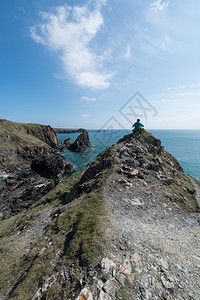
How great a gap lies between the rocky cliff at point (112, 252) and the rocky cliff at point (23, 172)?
20.4 m

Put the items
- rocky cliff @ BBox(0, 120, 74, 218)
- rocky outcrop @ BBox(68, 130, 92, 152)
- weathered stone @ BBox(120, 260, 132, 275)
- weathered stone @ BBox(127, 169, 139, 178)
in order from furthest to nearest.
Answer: rocky outcrop @ BBox(68, 130, 92, 152), rocky cliff @ BBox(0, 120, 74, 218), weathered stone @ BBox(127, 169, 139, 178), weathered stone @ BBox(120, 260, 132, 275)

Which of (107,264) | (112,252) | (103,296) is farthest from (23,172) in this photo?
(103,296)

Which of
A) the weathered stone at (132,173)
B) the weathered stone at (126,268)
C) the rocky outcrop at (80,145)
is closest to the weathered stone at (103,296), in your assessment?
the weathered stone at (126,268)

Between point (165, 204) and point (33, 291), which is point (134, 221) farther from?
point (33, 291)

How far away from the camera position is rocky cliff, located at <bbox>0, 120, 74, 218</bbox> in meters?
33.0

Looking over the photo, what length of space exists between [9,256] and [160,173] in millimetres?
18074

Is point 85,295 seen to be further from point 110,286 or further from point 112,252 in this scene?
point 112,252

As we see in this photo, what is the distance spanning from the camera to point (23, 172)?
163 ft

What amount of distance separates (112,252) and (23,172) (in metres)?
50.1

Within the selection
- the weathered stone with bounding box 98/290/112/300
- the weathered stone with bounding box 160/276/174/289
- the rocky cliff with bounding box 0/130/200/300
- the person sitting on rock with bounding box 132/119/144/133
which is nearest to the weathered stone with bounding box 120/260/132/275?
the rocky cliff with bounding box 0/130/200/300

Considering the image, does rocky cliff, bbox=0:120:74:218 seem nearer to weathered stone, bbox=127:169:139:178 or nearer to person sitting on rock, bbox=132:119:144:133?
weathered stone, bbox=127:169:139:178

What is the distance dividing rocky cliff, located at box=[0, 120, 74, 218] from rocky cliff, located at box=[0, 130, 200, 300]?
66.9 ft

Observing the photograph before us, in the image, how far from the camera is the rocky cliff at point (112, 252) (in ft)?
20.4

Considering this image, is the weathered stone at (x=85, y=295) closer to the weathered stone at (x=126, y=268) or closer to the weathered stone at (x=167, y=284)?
the weathered stone at (x=126, y=268)
